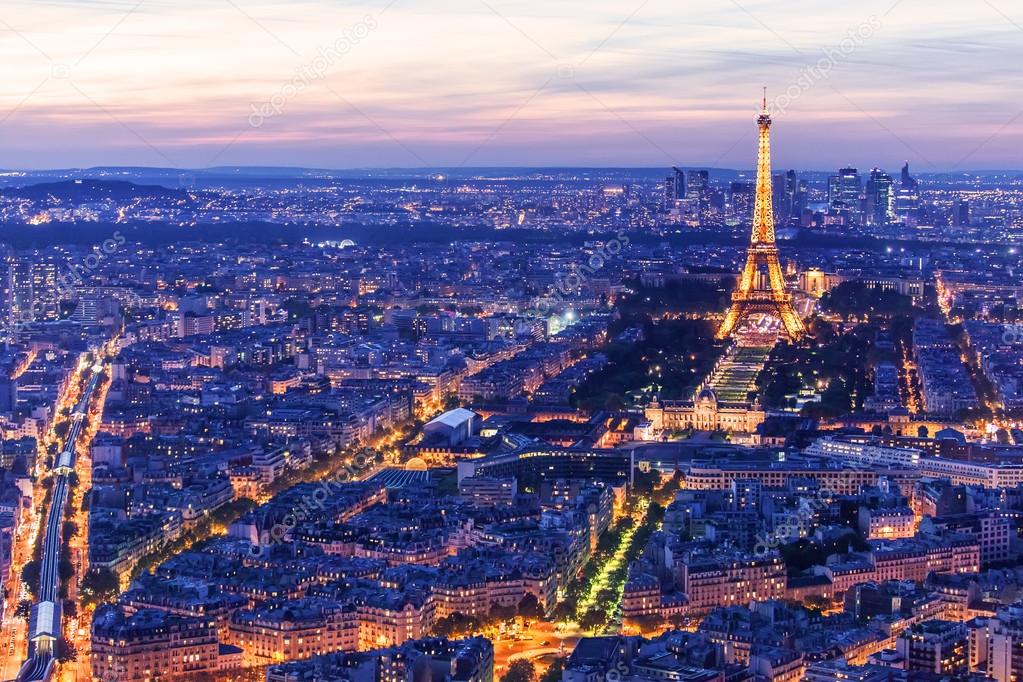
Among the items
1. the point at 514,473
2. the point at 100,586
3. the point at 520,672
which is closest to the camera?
the point at 520,672

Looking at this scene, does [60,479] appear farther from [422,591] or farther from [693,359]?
[693,359]

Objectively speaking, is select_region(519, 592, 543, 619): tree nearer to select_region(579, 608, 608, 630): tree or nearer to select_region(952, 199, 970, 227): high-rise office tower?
select_region(579, 608, 608, 630): tree

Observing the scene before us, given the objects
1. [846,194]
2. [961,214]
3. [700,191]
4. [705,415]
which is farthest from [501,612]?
[846,194]

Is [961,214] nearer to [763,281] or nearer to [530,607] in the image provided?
[763,281]

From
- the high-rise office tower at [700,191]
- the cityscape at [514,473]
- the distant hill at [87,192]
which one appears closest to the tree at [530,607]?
the cityscape at [514,473]

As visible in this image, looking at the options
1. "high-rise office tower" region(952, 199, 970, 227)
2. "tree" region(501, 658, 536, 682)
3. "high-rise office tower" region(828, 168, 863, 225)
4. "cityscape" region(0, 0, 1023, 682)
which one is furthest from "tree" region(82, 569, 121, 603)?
"high-rise office tower" region(828, 168, 863, 225)
